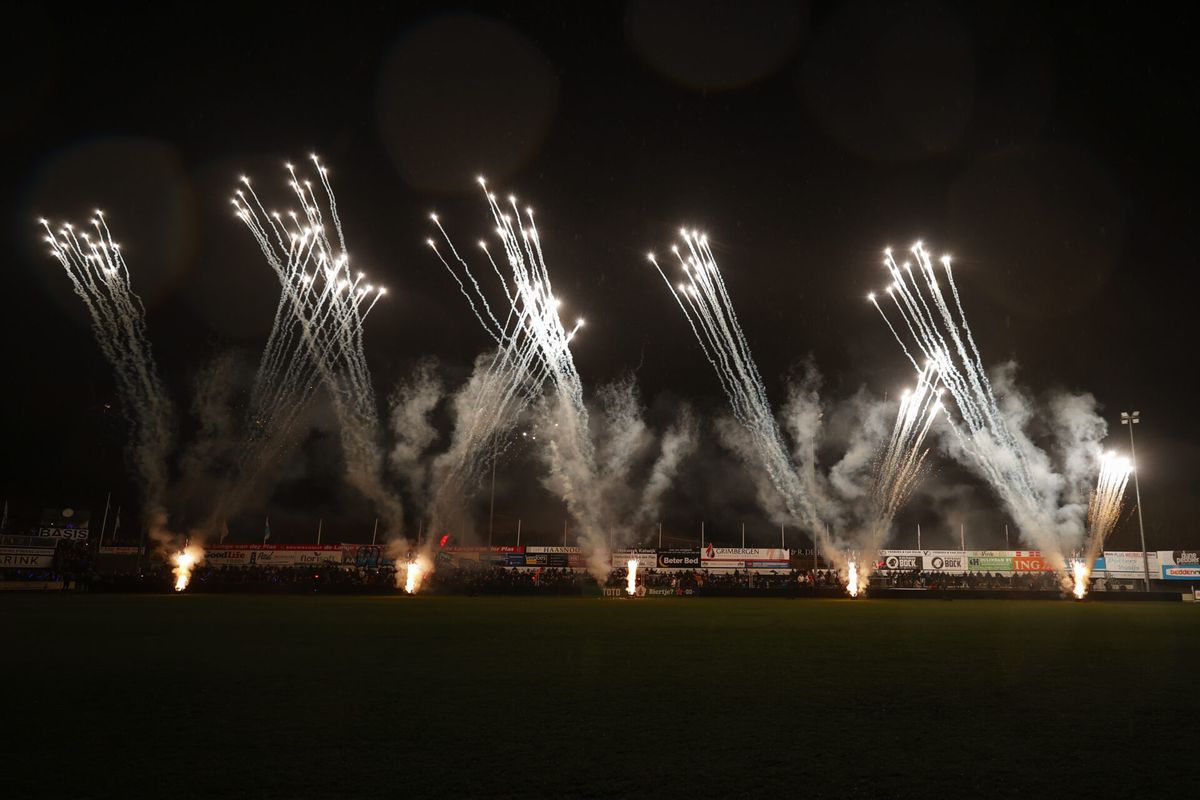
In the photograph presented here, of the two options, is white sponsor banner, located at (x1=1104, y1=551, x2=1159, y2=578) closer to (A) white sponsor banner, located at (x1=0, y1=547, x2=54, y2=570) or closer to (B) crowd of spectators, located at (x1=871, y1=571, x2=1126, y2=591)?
(B) crowd of spectators, located at (x1=871, y1=571, x2=1126, y2=591)

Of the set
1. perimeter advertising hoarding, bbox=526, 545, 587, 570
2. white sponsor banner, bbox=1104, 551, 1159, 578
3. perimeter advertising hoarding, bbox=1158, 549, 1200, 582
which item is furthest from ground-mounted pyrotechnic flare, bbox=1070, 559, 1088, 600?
perimeter advertising hoarding, bbox=526, 545, 587, 570

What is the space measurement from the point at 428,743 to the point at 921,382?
36.1 m

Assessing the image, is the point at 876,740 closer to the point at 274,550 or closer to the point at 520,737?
the point at 520,737

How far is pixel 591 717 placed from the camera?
6648mm

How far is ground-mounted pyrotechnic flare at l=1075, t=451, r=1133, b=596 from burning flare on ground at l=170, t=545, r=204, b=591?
40.9 meters

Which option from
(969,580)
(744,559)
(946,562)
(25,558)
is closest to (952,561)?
(946,562)

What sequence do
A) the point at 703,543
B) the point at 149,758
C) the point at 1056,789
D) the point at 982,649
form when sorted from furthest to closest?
the point at 703,543 → the point at 982,649 → the point at 149,758 → the point at 1056,789

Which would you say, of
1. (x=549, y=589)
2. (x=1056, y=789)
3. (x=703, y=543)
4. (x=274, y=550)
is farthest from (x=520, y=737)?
(x=703, y=543)

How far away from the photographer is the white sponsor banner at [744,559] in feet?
182

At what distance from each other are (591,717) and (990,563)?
2147 inches

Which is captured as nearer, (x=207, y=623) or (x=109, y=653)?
(x=109, y=653)

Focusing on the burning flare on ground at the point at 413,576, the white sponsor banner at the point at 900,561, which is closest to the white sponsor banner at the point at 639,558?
the white sponsor banner at the point at 900,561

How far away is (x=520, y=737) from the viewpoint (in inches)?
231

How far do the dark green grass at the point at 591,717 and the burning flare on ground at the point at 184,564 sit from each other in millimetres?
23503
